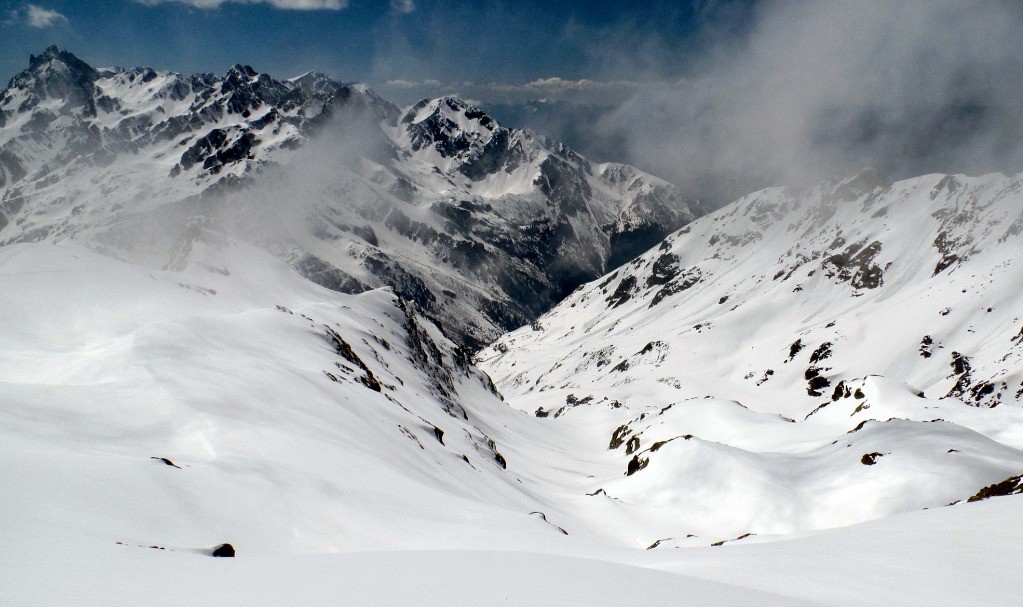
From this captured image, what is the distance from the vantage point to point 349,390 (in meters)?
46.7

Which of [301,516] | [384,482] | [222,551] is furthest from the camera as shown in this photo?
[384,482]

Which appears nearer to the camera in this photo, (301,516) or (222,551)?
(222,551)

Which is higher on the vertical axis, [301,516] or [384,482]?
[384,482]

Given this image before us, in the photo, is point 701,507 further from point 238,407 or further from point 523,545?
point 238,407

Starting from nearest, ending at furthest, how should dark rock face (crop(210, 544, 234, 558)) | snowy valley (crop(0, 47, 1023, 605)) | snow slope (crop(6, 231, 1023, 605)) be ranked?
snow slope (crop(6, 231, 1023, 605)) < snowy valley (crop(0, 47, 1023, 605)) < dark rock face (crop(210, 544, 234, 558))

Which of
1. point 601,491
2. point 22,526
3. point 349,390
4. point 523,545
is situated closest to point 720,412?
point 601,491

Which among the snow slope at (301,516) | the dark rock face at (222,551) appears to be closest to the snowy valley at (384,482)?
the snow slope at (301,516)

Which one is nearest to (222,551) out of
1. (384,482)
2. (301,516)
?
(301,516)

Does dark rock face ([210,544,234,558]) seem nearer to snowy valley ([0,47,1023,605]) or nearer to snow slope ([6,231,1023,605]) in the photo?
snow slope ([6,231,1023,605])

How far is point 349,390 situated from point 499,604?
42073mm

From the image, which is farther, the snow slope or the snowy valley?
the snowy valley

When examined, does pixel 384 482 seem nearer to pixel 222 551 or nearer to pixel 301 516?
pixel 301 516

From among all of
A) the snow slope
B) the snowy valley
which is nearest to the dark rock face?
the snow slope

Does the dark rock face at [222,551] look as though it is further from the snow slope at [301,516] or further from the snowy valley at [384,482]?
the snowy valley at [384,482]
